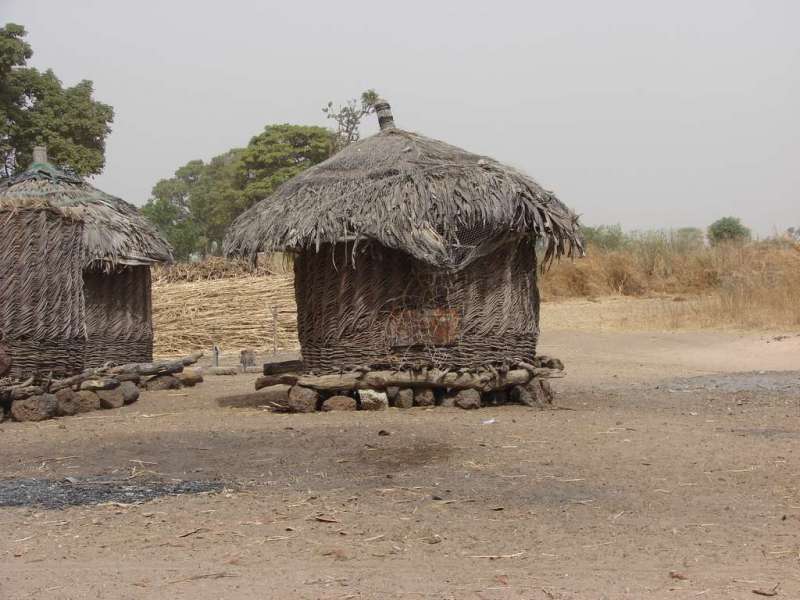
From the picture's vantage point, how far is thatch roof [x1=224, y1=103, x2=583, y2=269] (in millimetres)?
8945

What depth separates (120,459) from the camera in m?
7.13

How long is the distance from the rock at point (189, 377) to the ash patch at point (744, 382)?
19.3ft

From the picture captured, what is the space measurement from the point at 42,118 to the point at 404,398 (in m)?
16.8

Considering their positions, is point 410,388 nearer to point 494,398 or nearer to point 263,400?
point 494,398

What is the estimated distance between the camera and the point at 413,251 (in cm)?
877

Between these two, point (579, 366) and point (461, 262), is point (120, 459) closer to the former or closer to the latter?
point (461, 262)

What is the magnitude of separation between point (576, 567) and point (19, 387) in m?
6.57

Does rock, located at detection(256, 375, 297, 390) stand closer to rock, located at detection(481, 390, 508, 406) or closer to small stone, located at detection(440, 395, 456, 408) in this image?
small stone, located at detection(440, 395, 456, 408)

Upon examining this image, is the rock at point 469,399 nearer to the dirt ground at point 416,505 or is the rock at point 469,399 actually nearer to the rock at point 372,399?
the dirt ground at point 416,505

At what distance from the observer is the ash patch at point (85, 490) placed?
230 inches

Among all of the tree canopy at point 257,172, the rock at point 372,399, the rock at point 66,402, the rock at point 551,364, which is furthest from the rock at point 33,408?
the tree canopy at point 257,172

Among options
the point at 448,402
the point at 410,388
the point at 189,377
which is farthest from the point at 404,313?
the point at 189,377

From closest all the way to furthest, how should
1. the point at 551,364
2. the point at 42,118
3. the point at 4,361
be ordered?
1. the point at 4,361
2. the point at 551,364
3. the point at 42,118

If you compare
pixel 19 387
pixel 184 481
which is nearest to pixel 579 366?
pixel 19 387
